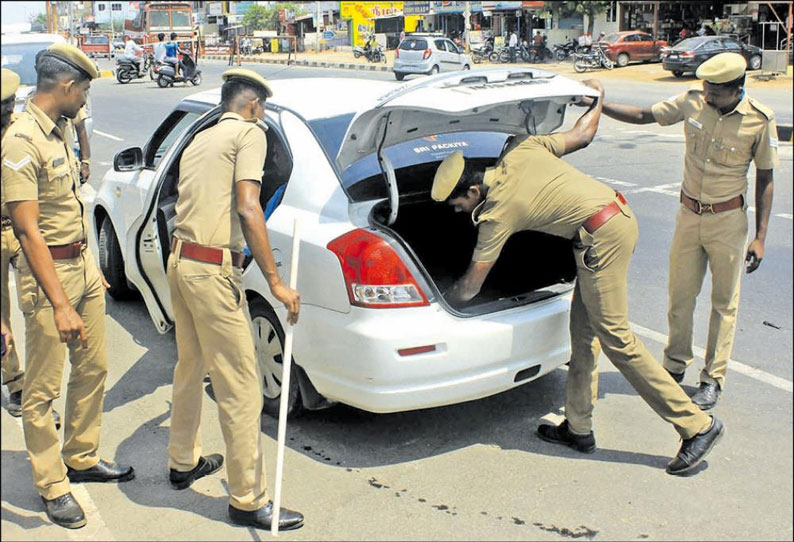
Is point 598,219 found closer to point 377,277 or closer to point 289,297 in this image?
point 377,277

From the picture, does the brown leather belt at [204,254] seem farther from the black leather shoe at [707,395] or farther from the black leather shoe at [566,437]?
the black leather shoe at [707,395]

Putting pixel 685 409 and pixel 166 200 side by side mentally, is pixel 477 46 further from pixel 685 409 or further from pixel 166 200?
pixel 685 409

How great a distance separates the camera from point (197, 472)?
393 cm

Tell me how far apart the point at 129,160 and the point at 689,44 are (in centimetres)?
2706

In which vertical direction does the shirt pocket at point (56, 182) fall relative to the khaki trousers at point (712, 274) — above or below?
above

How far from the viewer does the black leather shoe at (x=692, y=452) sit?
12.7 ft

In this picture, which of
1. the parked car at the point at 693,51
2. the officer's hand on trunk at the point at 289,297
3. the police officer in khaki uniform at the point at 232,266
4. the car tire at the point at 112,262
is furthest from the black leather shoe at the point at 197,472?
the parked car at the point at 693,51

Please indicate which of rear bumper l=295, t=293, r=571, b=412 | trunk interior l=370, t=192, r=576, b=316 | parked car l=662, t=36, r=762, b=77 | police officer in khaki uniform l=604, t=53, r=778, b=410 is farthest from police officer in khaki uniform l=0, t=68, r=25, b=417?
parked car l=662, t=36, r=762, b=77

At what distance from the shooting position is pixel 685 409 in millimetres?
3916

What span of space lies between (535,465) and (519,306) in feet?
2.44

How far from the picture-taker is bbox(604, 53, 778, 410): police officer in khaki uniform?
4426 millimetres

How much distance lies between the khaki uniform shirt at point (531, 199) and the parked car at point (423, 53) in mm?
18842

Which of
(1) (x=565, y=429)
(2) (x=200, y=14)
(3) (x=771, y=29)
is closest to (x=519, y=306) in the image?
(1) (x=565, y=429)

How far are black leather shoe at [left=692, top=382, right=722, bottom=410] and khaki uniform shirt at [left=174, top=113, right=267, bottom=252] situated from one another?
8.55ft
